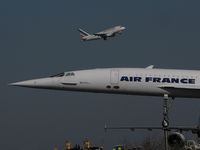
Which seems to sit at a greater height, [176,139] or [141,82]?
[141,82]

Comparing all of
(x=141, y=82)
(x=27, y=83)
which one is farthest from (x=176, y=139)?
(x=27, y=83)

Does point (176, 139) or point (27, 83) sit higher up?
point (27, 83)

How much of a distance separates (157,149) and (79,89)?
2282 cm

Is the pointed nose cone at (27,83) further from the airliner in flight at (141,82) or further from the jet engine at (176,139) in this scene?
the jet engine at (176,139)

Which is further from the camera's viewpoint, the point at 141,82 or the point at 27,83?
the point at 27,83

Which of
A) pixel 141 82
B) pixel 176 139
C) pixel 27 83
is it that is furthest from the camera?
pixel 27 83

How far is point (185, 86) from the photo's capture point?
63.7 meters

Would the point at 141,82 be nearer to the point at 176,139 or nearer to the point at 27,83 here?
the point at 176,139

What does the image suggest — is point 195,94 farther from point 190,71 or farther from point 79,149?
point 79,149

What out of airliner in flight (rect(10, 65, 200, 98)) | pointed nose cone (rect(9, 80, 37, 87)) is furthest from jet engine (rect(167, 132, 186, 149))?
pointed nose cone (rect(9, 80, 37, 87))

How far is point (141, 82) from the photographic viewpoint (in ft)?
208

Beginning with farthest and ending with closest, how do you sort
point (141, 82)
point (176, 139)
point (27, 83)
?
point (27, 83)
point (176, 139)
point (141, 82)

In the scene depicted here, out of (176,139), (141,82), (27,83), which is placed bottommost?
(176,139)

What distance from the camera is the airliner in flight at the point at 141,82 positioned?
63438mm
